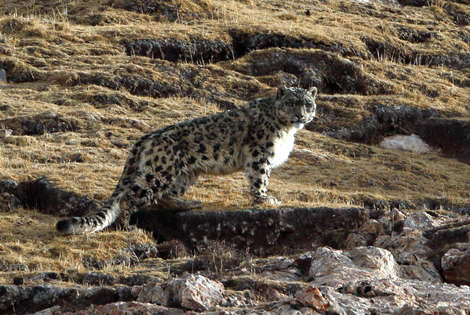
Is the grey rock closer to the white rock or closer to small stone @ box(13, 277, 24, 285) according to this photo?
small stone @ box(13, 277, 24, 285)

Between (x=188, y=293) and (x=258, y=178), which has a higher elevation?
(x=188, y=293)

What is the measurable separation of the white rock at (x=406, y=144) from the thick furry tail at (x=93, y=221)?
12620mm

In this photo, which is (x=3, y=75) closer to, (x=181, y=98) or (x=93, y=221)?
(x=181, y=98)

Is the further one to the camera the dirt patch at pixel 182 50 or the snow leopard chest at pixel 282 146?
the dirt patch at pixel 182 50

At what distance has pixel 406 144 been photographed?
25.6 meters

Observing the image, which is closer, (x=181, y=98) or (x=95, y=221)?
(x=95, y=221)

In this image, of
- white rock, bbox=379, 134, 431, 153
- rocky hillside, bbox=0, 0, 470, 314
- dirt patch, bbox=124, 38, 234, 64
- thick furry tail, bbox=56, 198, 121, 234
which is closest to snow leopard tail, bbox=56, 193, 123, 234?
thick furry tail, bbox=56, 198, 121, 234

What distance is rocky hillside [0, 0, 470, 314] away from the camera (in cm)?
1061

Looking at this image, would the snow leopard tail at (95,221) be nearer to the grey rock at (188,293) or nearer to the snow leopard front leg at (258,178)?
the snow leopard front leg at (258,178)

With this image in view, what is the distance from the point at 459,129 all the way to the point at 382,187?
659 cm

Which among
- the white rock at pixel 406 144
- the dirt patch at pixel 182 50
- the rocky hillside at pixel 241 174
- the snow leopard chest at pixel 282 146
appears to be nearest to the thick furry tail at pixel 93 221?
the rocky hillside at pixel 241 174

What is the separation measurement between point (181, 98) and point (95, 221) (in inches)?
480

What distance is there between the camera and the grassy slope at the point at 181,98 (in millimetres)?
16828

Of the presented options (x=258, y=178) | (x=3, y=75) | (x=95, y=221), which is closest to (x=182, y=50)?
(x=3, y=75)
